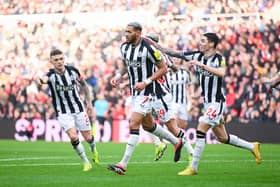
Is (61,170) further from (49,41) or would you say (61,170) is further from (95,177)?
(49,41)

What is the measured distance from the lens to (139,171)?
14000 mm

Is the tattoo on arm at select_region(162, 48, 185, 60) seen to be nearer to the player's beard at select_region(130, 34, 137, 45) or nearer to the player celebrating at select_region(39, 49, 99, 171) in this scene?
the player's beard at select_region(130, 34, 137, 45)

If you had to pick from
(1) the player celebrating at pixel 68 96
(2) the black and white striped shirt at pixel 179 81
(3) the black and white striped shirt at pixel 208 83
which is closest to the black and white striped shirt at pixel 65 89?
(1) the player celebrating at pixel 68 96

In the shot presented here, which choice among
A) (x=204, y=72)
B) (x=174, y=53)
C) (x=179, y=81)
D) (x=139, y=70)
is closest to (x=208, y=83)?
(x=204, y=72)

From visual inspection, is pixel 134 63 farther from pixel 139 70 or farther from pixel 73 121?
pixel 73 121

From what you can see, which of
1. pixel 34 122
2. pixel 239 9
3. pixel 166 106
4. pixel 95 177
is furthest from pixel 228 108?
pixel 95 177

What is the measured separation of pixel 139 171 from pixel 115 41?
651 inches

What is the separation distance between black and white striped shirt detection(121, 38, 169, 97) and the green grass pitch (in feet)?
4.76

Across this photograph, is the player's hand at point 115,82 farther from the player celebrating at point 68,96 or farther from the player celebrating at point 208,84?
the player celebrating at point 208,84

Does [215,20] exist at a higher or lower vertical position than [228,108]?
higher

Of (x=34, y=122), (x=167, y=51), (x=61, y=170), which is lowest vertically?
(x=34, y=122)

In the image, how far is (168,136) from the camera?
49.5 feet

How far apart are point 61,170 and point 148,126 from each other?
5.35 ft

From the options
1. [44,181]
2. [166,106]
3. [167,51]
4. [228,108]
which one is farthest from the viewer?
[228,108]
